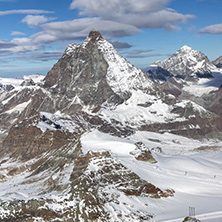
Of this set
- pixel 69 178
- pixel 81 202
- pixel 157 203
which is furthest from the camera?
pixel 69 178

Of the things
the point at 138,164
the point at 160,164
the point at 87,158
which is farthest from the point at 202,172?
the point at 87,158

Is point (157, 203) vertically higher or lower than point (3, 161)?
higher

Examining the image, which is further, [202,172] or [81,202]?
[202,172]

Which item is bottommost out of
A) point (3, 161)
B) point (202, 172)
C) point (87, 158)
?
point (3, 161)

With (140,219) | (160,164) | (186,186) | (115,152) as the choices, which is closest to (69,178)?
(115,152)

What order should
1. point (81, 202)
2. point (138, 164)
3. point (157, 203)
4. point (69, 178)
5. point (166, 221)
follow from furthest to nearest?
1. point (69, 178)
2. point (138, 164)
3. point (157, 203)
4. point (81, 202)
5. point (166, 221)

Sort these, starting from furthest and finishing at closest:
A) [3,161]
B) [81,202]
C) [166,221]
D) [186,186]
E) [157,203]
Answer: [3,161] → [186,186] → [157,203] → [81,202] → [166,221]

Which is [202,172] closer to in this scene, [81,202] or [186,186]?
[186,186]

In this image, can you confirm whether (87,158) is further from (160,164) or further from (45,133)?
(45,133)

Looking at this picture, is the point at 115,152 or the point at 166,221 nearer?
the point at 166,221
